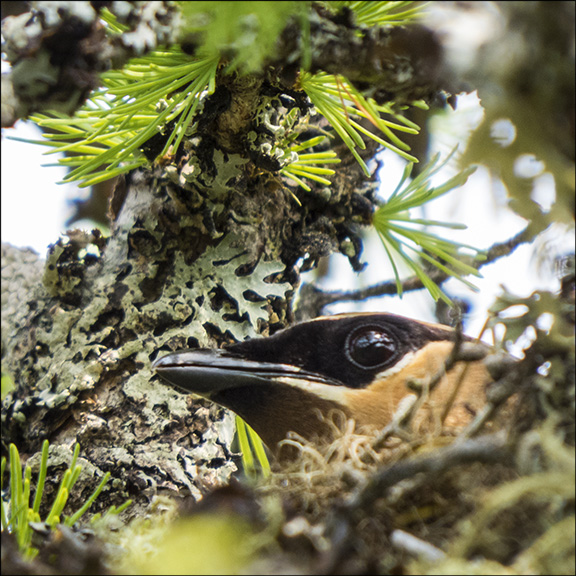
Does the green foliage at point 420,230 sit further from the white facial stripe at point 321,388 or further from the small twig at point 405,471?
the small twig at point 405,471

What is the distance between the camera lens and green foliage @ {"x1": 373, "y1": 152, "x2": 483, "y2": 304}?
2271 mm

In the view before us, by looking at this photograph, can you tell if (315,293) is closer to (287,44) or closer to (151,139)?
(151,139)

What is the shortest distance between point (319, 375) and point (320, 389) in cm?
5

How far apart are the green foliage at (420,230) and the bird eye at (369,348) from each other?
0.42 meters

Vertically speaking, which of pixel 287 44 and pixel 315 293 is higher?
pixel 287 44

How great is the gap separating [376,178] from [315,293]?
95cm

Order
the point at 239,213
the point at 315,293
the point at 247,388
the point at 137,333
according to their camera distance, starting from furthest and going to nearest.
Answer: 1. the point at 315,293
2. the point at 239,213
3. the point at 137,333
4. the point at 247,388

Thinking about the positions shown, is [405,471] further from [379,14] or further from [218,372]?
[379,14]

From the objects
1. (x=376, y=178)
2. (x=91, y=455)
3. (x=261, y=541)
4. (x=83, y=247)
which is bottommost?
(x=91, y=455)

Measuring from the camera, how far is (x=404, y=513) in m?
1.08

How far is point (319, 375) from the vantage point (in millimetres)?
1805

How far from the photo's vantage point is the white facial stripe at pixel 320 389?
5.77 ft

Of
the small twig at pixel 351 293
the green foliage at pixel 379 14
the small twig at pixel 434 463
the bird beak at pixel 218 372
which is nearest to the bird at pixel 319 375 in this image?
the bird beak at pixel 218 372

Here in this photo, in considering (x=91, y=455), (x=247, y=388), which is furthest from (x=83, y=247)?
(x=247, y=388)
